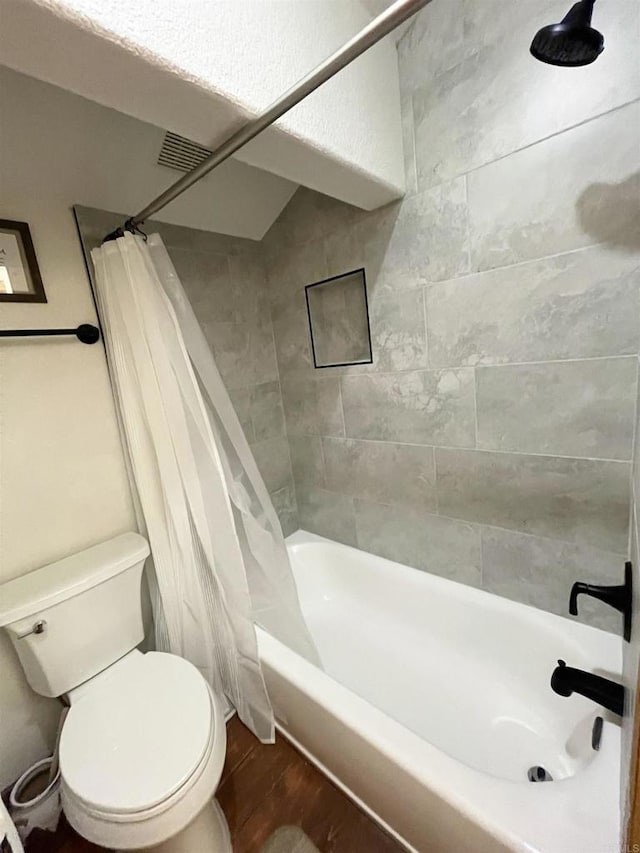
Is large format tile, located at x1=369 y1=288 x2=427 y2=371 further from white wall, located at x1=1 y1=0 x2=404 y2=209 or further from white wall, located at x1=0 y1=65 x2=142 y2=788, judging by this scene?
white wall, located at x1=0 y1=65 x2=142 y2=788

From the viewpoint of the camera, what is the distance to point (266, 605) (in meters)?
1.39

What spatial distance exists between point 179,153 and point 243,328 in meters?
0.71

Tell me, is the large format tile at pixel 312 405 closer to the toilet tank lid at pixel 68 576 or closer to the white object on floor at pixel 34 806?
the toilet tank lid at pixel 68 576

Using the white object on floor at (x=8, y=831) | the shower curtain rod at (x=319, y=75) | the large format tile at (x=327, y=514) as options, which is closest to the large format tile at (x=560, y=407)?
the large format tile at (x=327, y=514)

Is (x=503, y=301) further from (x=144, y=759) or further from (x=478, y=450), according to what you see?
(x=144, y=759)

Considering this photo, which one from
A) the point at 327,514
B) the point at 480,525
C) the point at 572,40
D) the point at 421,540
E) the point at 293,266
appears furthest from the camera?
the point at 327,514

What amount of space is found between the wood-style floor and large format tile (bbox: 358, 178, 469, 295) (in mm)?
1772

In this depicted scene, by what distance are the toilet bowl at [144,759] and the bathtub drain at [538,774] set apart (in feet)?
2.99

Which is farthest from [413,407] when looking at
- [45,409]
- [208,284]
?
[45,409]

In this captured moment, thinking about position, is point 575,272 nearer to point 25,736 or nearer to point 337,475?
point 337,475

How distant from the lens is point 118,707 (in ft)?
3.33

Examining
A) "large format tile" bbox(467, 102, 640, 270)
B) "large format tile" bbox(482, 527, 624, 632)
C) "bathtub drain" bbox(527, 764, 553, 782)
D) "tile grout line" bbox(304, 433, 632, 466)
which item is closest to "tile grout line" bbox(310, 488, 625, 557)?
"large format tile" bbox(482, 527, 624, 632)

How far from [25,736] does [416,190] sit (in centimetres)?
231

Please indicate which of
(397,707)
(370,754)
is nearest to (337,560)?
(397,707)
